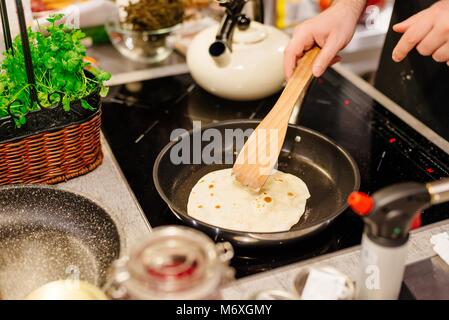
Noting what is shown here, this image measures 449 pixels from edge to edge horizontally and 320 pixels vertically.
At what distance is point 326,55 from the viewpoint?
134 centimetres

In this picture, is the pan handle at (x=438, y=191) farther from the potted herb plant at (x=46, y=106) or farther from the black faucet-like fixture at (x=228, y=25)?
the black faucet-like fixture at (x=228, y=25)

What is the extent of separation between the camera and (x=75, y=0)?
200 cm

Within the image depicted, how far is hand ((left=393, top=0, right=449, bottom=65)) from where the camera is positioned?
112 cm

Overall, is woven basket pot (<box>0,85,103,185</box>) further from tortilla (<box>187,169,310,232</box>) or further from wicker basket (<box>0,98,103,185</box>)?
tortilla (<box>187,169,310,232</box>)

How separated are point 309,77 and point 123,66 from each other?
2.66ft

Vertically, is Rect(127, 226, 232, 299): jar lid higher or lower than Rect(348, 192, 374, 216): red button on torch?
lower

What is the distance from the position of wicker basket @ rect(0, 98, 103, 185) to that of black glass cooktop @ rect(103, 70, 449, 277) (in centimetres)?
14

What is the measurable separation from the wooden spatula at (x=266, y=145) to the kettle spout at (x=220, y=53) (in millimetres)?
286

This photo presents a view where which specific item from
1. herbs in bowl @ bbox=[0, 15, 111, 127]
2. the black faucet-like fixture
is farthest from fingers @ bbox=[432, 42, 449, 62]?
herbs in bowl @ bbox=[0, 15, 111, 127]

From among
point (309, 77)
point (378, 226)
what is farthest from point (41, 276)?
point (309, 77)

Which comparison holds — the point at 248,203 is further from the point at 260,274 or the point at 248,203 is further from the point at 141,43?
the point at 141,43

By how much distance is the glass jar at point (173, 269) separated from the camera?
689 millimetres

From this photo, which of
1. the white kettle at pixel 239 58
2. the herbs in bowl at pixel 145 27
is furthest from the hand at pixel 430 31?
the herbs in bowl at pixel 145 27
